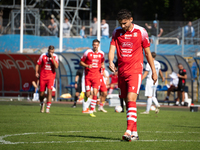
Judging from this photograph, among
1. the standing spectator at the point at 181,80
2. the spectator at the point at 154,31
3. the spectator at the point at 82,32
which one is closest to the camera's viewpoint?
the standing spectator at the point at 181,80

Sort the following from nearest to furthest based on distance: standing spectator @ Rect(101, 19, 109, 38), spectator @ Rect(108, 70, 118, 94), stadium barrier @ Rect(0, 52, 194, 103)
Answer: spectator @ Rect(108, 70, 118, 94)
stadium barrier @ Rect(0, 52, 194, 103)
standing spectator @ Rect(101, 19, 109, 38)

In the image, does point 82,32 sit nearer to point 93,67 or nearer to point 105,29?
point 105,29

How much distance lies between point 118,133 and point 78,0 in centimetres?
2728

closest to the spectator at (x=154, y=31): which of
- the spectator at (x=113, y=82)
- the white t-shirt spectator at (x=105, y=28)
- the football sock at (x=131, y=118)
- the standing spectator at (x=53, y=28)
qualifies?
the white t-shirt spectator at (x=105, y=28)

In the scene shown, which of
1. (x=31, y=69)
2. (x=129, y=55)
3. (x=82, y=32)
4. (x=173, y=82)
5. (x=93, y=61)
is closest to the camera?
(x=129, y=55)

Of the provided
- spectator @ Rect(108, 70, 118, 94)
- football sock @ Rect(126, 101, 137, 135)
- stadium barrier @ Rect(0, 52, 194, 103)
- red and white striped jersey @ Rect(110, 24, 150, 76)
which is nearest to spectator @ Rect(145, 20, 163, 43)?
stadium barrier @ Rect(0, 52, 194, 103)

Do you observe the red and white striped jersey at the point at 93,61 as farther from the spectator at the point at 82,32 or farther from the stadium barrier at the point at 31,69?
the spectator at the point at 82,32

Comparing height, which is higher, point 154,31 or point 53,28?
point 53,28

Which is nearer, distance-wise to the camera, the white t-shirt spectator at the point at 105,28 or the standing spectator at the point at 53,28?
the white t-shirt spectator at the point at 105,28

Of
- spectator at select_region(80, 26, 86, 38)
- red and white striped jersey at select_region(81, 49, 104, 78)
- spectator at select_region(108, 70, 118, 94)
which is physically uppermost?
spectator at select_region(80, 26, 86, 38)

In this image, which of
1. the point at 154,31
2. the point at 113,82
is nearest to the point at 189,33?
the point at 154,31

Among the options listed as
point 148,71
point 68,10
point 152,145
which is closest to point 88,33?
point 68,10

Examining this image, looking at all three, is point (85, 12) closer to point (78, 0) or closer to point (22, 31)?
point (78, 0)

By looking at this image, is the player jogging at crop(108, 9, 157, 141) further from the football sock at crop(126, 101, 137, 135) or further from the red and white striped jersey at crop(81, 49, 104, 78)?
the red and white striped jersey at crop(81, 49, 104, 78)
